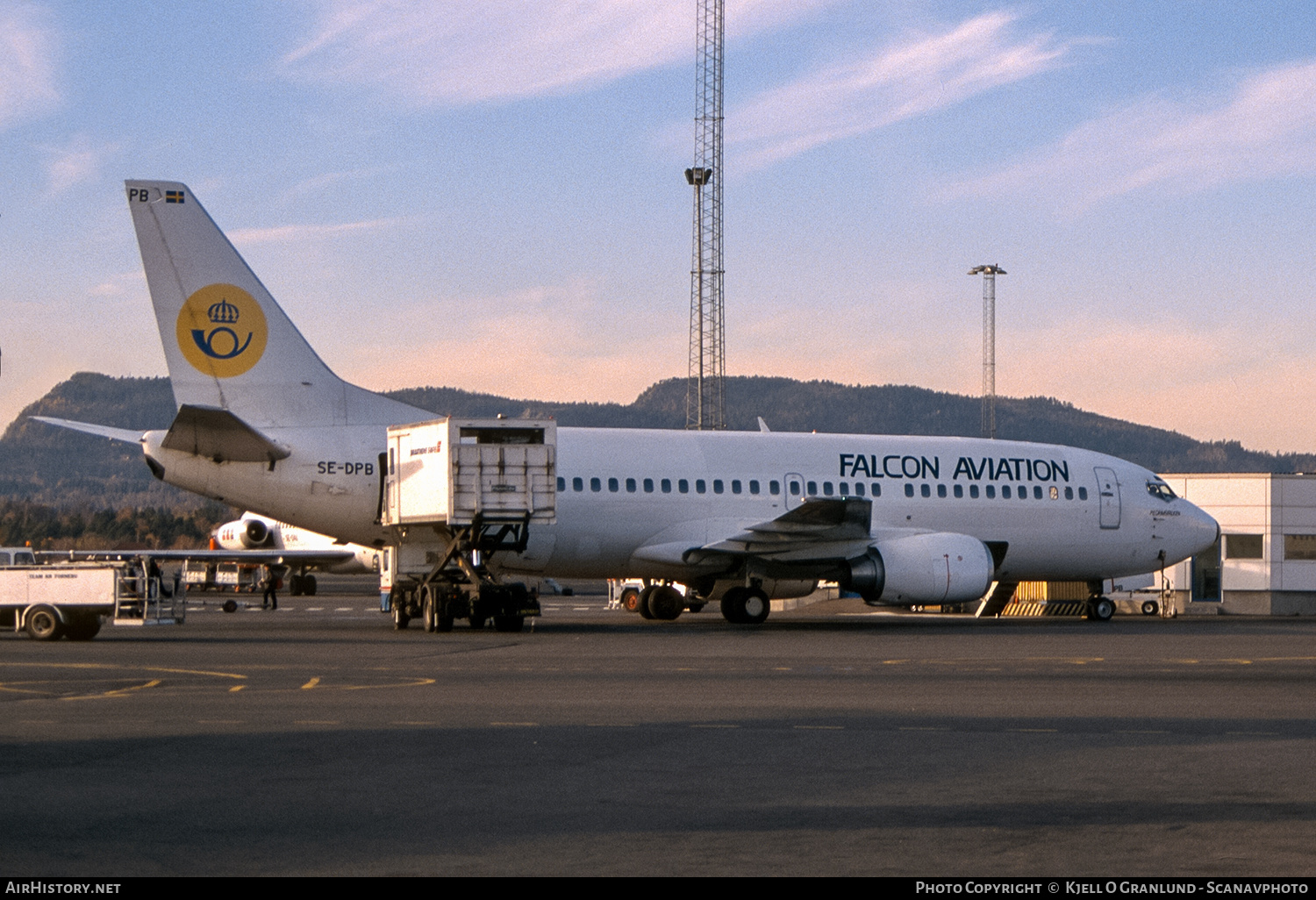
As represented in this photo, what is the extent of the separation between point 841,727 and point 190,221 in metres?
20.9

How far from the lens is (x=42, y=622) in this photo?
2627 cm

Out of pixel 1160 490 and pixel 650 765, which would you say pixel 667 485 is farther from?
pixel 650 765

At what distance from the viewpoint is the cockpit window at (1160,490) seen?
128ft

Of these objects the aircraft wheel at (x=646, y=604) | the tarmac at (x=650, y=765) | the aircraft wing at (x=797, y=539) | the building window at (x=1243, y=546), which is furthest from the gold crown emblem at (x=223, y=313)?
the building window at (x=1243, y=546)

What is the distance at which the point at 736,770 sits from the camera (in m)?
11.0

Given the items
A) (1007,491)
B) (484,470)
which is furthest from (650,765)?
(1007,491)

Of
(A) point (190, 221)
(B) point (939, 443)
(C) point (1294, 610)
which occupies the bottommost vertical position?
(C) point (1294, 610)

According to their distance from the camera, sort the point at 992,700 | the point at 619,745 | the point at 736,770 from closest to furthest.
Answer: the point at 736,770 → the point at 619,745 → the point at 992,700

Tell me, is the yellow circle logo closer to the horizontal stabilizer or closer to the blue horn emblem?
the blue horn emblem

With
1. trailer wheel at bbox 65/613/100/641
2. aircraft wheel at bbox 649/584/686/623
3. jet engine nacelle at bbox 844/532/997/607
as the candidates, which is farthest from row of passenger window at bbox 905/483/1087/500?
trailer wheel at bbox 65/613/100/641

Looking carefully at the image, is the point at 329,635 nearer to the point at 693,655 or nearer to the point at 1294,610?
the point at 693,655

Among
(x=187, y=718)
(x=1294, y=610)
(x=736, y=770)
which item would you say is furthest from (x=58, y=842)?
(x=1294, y=610)

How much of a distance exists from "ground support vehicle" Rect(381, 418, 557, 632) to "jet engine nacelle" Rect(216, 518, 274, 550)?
44.8 metres

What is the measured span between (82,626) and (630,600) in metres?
20.0
